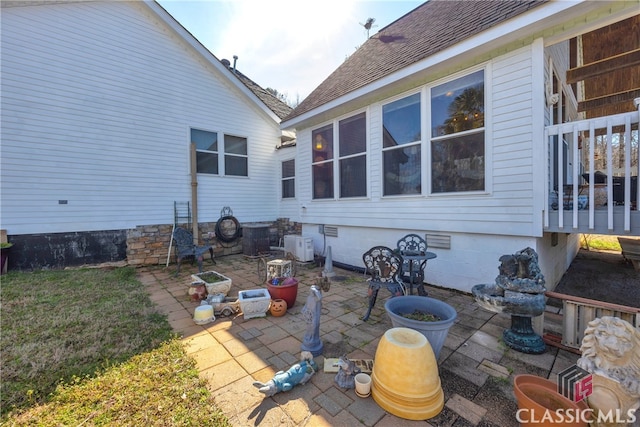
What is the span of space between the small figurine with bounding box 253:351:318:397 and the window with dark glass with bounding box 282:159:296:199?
6.21m

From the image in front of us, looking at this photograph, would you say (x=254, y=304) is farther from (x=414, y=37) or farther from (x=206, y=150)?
(x=414, y=37)

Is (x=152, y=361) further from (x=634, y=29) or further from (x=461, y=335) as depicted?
(x=634, y=29)

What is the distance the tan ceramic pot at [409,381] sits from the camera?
1644mm

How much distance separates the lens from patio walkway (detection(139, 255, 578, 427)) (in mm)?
1675

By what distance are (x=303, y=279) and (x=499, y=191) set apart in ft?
11.2

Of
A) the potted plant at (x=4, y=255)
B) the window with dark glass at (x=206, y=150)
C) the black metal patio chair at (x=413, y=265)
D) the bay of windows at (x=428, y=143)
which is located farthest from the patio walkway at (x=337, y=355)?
the window with dark glass at (x=206, y=150)

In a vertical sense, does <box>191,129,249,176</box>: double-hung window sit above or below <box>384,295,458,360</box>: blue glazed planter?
above

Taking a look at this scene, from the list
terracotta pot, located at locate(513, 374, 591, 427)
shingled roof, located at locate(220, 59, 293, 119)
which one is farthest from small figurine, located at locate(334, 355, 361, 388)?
shingled roof, located at locate(220, 59, 293, 119)

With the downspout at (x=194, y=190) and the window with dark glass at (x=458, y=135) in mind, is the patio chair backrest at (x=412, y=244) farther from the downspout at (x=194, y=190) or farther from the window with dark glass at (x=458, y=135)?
the downspout at (x=194, y=190)

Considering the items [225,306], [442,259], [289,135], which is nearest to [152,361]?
[225,306]

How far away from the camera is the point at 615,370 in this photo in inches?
58.1

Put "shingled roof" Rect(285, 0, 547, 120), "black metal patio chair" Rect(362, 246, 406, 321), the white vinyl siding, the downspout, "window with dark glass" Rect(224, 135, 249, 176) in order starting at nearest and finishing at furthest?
"black metal patio chair" Rect(362, 246, 406, 321) → "shingled roof" Rect(285, 0, 547, 120) → the white vinyl siding → the downspout → "window with dark glass" Rect(224, 135, 249, 176)

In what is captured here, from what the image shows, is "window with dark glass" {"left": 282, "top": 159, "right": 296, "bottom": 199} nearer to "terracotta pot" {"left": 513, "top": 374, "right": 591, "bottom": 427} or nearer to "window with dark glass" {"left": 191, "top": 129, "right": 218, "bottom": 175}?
"window with dark glass" {"left": 191, "top": 129, "right": 218, "bottom": 175}

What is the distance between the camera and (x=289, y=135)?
8867 mm
